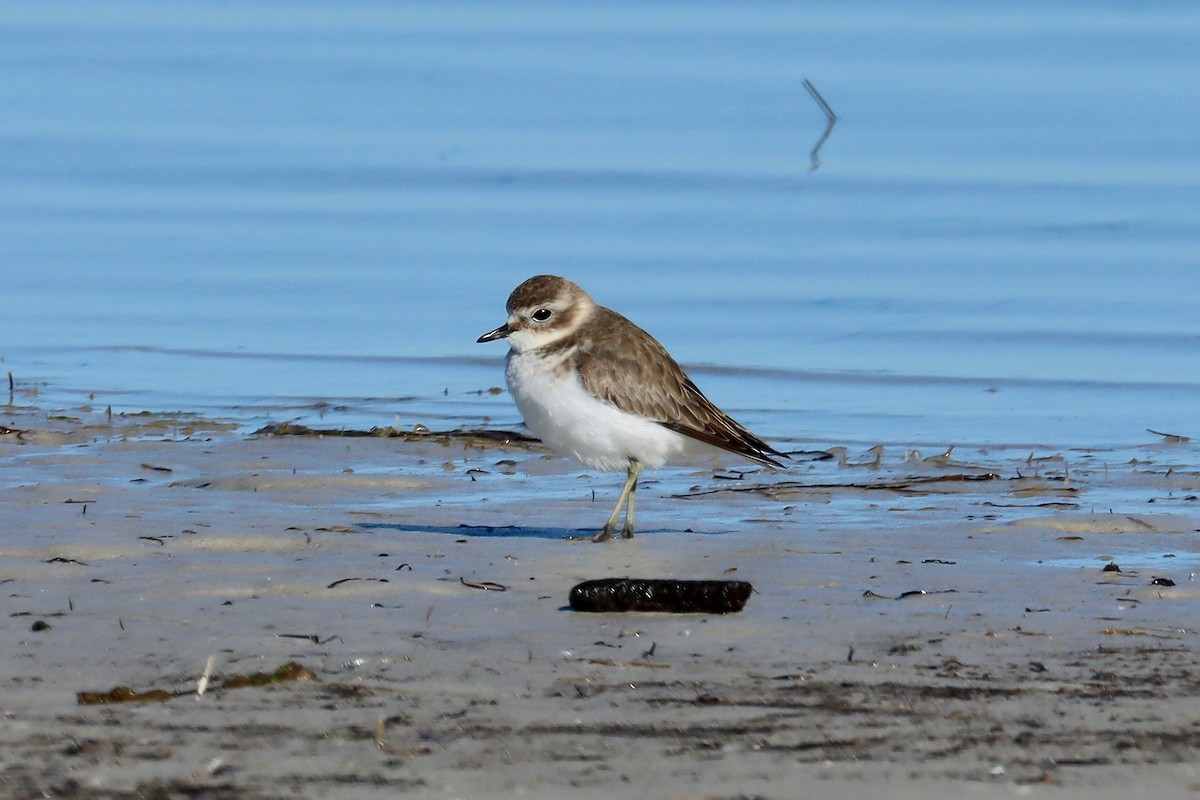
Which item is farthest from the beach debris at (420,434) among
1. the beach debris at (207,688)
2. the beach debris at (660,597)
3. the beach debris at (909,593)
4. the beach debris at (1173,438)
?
the beach debris at (207,688)

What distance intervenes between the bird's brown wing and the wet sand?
1.02 ft

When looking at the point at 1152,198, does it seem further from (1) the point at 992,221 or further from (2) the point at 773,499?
(2) the point at 773,499

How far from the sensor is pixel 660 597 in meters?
5.81

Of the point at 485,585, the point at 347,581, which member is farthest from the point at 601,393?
the point at 347,581

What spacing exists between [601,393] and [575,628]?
218cm

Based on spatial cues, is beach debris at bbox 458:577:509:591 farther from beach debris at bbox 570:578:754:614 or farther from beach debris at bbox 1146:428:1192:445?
beach debris at bbox 1146:428:1192:445

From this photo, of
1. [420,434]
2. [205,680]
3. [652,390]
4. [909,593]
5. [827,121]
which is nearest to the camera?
[205,680]

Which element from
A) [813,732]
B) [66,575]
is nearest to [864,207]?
[66,575]

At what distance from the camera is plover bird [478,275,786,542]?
25.2 feet

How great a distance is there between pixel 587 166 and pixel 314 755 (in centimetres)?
1498

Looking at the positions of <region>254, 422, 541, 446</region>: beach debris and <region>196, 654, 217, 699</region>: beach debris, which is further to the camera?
<region>254, 422, 541, 446</region>: beach debris

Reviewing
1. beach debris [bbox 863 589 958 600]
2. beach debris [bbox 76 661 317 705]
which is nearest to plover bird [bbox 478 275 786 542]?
beach debris [bbox 863 589 958 600]

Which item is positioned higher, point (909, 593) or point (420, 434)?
point (420, 434)

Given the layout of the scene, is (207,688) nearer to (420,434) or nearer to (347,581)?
(347,581)
